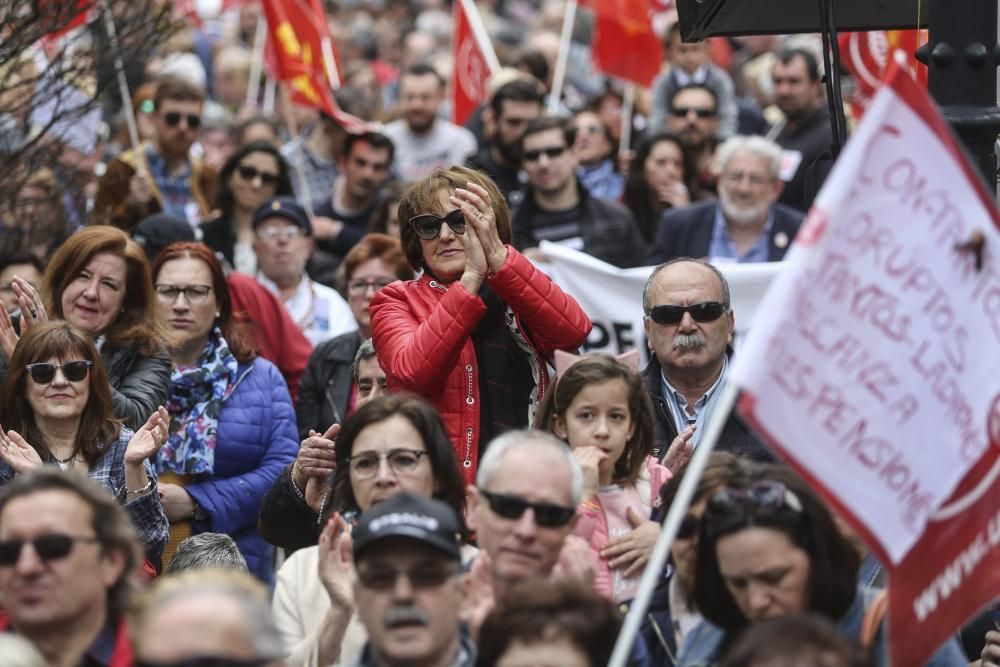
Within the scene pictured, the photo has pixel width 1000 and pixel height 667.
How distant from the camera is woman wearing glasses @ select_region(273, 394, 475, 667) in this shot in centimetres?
591

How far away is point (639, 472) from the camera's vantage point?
6609mm

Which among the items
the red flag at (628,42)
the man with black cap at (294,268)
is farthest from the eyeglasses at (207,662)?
the red flag at (628,42)

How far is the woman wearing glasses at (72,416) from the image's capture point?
714cm

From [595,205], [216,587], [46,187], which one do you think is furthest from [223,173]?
[216,587]

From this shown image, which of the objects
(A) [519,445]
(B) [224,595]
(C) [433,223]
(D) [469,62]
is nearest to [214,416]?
(C) [433,223]

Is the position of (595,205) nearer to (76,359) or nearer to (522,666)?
(76,359)

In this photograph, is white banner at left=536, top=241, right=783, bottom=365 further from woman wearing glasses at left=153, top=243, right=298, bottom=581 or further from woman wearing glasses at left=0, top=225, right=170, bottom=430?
woman wearing glasses at left=0, top=225, right=170, bottom=430

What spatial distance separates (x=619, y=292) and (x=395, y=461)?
4.24 meters

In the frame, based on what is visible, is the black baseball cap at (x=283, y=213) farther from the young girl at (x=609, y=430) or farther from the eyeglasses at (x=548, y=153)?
the young girl at (x=609, y=430)

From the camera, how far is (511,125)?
11.9m

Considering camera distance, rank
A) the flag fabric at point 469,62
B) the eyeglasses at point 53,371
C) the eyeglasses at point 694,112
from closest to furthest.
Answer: the eyeglasses at point 53,371 < the eyeglasses at point 694,112 < the flag fabric at point 469,62

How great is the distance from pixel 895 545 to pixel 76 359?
3.51 metres

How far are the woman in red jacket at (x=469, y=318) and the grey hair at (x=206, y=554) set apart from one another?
36.6 inches

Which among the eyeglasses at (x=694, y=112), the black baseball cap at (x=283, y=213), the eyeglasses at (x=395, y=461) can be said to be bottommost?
the eyeglasses at (x=395, y=461)
